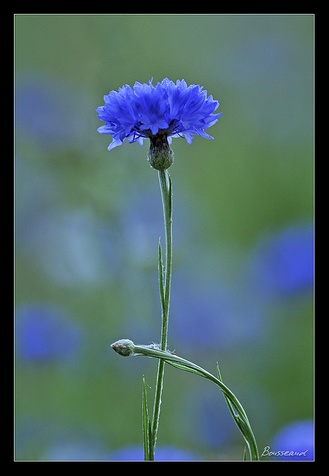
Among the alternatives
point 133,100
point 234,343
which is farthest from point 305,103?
point 133,100

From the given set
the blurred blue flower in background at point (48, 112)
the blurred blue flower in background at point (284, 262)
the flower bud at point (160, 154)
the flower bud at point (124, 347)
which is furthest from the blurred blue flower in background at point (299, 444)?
the blurred blue flower in background at point (48, 112)

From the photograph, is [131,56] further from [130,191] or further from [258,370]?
[258,370]

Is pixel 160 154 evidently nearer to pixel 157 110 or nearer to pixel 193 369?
pixel 157 110

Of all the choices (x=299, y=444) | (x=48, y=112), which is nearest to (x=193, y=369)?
(x=299, y=444)

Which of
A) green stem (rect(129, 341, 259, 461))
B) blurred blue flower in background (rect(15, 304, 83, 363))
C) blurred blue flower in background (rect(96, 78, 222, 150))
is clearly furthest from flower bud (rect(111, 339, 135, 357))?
blurred blue flower in background (rect(15, 304, 83, 363))

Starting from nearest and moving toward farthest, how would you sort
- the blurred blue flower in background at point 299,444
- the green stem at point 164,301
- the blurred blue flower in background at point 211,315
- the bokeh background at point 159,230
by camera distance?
1. the green stem at point 164,301
2. the blurred blue flower in background at point 299,444
3. the bokeh background at point 159,230
4. the blurred blue flower in background at point 211,315

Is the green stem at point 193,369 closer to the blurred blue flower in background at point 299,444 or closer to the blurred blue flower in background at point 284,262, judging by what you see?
the blurred blue flower in background at point 299,444

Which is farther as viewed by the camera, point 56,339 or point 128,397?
point 56,339
